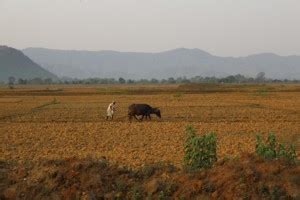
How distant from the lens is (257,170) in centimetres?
1053

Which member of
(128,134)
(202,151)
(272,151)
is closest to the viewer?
(272,151)

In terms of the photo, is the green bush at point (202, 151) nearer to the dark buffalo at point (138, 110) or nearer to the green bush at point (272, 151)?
the green bush at point (272, 151)

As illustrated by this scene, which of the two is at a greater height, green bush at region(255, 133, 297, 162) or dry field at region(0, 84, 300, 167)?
green bush at region(255, 133, 297, 162)

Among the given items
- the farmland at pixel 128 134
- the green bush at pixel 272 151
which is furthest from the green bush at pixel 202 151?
the farmland at pixel 128 134

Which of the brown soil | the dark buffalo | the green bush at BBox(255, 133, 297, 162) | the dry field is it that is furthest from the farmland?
the green bush at BBox(255, 133, 297, 162)

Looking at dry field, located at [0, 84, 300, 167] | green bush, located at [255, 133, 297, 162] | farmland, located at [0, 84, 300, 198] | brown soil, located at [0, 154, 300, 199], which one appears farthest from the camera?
dry field, located at [0, 84, 300, 167]

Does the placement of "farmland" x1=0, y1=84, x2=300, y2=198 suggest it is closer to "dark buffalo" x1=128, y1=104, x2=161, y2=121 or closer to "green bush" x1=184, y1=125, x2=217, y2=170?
"dark buffalo" x1=128, y1=104, x2=161, y2=121

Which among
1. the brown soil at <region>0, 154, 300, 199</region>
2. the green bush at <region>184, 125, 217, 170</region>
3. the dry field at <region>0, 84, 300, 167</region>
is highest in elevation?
the green bush at <region>184, 125, 217, 170</region>

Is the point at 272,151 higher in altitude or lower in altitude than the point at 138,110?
higher

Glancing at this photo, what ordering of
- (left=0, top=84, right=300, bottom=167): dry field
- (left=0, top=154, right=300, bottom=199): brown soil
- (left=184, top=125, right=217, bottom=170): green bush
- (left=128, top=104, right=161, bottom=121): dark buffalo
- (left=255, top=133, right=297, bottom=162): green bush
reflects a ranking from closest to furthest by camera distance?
1. (left=0, top=154, right=300, bottom=199): brown soil
2. (left=255, top=133, right=297, bottom=162): green bush
3. (left=184, top=125, right=217, bottom=170): green bush
4. (left=0, top=84, right=300, bottom=167): dry field
5. (left=128, top=104, right=161, bottom=121): dark buffalo

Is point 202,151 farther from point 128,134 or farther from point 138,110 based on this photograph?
point 138,110

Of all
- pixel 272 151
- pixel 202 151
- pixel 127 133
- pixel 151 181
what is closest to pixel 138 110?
pixel 127 133

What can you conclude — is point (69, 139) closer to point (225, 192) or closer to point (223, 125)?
point (223, 125)

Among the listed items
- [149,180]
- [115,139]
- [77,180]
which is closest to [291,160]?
[149,180]
